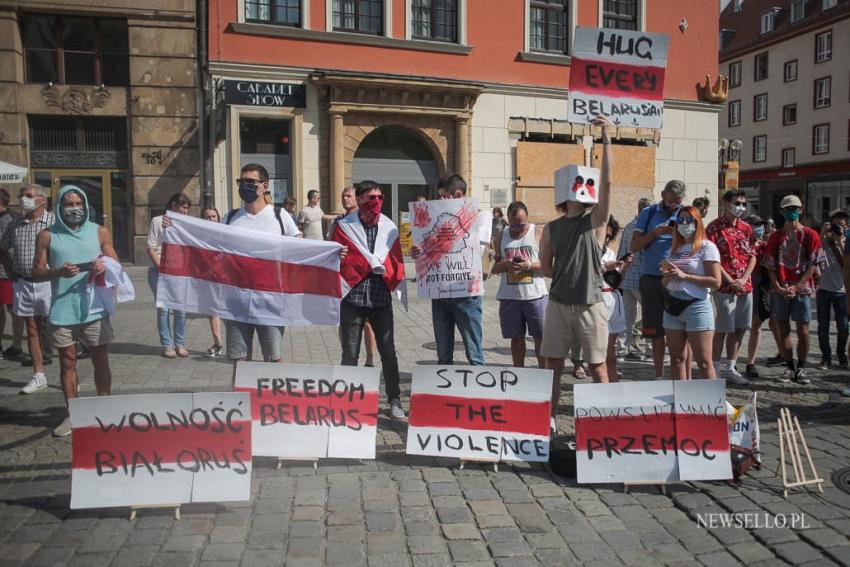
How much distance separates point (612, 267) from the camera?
589 cm

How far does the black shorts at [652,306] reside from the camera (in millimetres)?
6336

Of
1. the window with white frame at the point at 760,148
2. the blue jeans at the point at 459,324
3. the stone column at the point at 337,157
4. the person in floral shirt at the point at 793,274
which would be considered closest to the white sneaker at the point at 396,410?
the blue jeans at the point at 459,324

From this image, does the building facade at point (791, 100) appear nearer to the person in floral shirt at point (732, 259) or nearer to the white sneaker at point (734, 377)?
the white sneaker at point (734, 377)

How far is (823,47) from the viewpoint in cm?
4394

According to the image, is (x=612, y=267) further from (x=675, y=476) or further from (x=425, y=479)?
(x=425, y=479)

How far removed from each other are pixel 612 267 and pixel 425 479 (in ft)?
8.17

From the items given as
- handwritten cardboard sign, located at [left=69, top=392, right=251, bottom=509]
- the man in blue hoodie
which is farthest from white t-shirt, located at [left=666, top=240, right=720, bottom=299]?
the man in blue hoodie

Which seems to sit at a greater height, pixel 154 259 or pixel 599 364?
pixel 154 259

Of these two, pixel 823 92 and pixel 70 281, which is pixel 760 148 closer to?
pixel 823 92

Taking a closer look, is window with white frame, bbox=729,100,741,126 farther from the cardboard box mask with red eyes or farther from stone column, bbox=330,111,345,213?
the cardboard box mask with red eyes

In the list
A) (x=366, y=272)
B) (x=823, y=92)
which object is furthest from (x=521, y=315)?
(x=823, y=92)

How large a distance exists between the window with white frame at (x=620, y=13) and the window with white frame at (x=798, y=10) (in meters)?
31.9

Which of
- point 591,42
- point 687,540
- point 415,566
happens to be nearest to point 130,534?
point 415,566

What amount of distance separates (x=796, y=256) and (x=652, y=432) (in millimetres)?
4102
